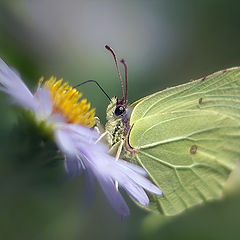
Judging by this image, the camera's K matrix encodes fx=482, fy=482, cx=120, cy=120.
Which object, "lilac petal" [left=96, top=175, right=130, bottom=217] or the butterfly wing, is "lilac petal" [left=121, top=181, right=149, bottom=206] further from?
the butterfly wing

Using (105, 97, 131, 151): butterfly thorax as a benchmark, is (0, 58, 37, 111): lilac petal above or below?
above

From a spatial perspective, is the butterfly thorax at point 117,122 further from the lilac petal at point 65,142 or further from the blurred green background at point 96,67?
the lilac petal at point 65,142

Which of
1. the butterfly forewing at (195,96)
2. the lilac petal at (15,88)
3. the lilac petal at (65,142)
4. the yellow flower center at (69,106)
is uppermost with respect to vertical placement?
the lilac petal at (15,88)

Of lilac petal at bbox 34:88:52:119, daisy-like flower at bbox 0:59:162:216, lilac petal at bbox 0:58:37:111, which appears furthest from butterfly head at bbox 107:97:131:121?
lilac petal at bbox 0:58:37:111

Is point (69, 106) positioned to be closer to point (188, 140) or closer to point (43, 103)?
point (43, 103)

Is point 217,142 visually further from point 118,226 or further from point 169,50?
point 169,50

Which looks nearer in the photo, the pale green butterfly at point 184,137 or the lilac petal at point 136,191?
the lilac petal at point 136,191

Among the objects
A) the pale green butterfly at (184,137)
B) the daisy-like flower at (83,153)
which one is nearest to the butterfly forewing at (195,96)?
the pale green butterfly at (184,137)

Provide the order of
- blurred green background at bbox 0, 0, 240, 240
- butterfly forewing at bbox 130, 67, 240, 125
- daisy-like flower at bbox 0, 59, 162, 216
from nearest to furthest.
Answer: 1. daisy-like flower at bbox 0, 59, 162, 216
2. blurred green background at bbox 0, 0, 240, 240
3. butterfly forewing at bbox 130, 67, 240, 125
